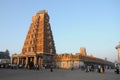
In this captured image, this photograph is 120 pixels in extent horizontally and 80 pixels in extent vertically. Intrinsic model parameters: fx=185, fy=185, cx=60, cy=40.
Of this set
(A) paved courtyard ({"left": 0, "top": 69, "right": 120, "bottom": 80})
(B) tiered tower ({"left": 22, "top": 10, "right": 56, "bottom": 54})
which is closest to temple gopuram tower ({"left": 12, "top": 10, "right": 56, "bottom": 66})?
(B) tiered tower ({"left": 22, "top": 10, "right": 56, "bottom": 54})

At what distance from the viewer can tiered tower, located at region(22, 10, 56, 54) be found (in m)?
78.3

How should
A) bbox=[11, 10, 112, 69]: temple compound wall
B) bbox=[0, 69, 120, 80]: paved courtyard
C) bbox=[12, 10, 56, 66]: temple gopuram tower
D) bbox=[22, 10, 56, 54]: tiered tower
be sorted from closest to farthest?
1. bbox=[0, 69, 120, 80]: paved courtyard
2. bbox=[12, 10, 56, 66]: temple gopuram tower
3. bbox=[11, 10, 112, 69]: temple compound wall
4. bbox=[22, 10, 56, 54]: tiered tower

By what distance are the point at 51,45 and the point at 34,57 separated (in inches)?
441

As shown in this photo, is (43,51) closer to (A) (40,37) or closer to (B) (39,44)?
(B) (39,44)

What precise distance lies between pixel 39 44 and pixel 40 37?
3.17 meters

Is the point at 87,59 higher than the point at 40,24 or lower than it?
lower

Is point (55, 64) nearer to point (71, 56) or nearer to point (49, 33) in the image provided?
point (71, 56)

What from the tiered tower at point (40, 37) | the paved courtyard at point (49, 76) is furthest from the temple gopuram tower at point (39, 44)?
the paved courtyard at point (49, 76)

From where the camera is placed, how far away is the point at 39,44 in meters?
79.2

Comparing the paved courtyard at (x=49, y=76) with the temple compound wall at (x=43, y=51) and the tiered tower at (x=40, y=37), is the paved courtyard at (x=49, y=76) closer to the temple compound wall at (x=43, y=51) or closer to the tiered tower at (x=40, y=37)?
the temple compound wall at (x=43, y=51)

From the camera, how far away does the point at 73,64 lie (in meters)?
78.3

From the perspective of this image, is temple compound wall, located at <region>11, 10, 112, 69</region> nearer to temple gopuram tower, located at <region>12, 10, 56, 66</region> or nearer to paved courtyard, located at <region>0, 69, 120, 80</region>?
temple gopuram tower, located at <region>12, 10, 56, 66</region>

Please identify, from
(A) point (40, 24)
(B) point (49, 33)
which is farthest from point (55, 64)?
(A) point (40, 24)

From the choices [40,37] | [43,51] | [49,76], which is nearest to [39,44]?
[40,37]
